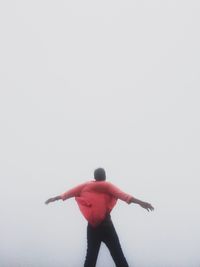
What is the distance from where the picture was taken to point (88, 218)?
7.42 m

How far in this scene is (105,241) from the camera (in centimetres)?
745

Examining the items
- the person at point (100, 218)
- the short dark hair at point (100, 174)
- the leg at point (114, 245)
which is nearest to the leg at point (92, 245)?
the person at point (100, 218)

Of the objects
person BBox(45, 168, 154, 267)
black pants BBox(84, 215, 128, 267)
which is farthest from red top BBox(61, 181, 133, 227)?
black pants BBox(84, 215, 128, 267)

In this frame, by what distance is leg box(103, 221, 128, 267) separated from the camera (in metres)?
7.34

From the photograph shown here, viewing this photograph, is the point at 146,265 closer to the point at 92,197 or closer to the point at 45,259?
the point at 45,259

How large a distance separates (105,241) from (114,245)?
14 cm

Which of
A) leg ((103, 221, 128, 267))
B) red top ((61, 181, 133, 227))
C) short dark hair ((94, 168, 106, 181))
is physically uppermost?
short dark hair ((94, 168, 106, 181))

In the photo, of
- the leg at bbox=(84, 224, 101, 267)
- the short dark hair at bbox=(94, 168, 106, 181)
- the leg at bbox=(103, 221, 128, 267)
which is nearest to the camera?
the leg at bbox=(103, 221, 128, 267)

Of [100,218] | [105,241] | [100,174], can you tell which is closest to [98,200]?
[100,218]

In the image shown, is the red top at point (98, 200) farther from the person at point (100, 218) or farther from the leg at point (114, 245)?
the leg at point (114, 245)

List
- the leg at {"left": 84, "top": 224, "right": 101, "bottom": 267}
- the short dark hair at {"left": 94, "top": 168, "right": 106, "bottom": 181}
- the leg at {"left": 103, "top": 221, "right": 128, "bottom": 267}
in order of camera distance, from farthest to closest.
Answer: the short dark hair at {"left": 94, "top": 168, "right": 106, "bottom": 181}
the leg at {"left": 84, "top": 224, "right": 101, "bottom": 267}
the leg at {"left": 103, "top": 221, "right": 128, "bottom": 267}

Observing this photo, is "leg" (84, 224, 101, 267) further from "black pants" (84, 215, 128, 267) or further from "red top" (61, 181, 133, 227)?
"red top" (61, 181, 133, 227)

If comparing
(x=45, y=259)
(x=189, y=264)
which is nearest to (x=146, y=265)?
(x=189, y=264)

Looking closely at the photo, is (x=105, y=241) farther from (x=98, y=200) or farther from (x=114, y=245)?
(x=98, y=200)
